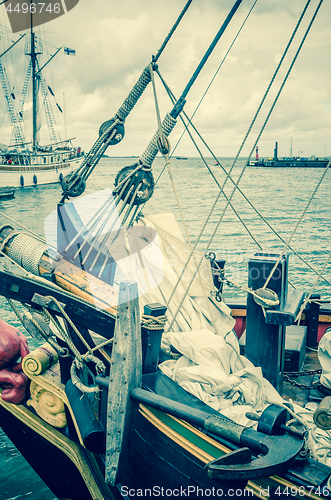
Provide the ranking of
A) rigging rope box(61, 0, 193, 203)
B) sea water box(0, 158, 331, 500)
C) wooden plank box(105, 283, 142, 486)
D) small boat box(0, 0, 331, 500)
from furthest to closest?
sea water box(0, 158, 331, 500) → rigging rope box(61, 0, 193, 203) → wooden plank box(105, 283, 142, 486) → small boat box(0, 0, 331, 500)

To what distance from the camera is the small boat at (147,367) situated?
8.00ft

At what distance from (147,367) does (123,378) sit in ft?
1.49

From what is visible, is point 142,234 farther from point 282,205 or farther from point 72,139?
point 72,139

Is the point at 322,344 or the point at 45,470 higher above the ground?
the point at 322,344

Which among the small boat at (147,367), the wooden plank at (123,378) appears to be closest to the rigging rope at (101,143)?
the small boat at (147,367)

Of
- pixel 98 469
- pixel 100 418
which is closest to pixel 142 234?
pixel 100 418

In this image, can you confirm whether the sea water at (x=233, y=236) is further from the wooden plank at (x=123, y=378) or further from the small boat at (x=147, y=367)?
the wooden plank at (x=123, y=378)

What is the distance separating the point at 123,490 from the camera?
134 inches

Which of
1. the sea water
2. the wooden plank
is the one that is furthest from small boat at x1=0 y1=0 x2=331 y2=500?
the sea water

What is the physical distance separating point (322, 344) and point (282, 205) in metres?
38.8

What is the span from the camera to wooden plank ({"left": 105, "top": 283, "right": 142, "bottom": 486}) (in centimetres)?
280

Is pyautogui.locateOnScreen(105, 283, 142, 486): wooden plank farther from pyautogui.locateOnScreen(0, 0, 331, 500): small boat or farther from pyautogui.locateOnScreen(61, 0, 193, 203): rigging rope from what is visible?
pyautogui.locateOnScreen(61, 0, 193, 203): rigging rope

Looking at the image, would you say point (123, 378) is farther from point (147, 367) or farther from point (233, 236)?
point (233, 236)

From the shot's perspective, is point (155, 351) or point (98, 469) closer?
point (155, 351)
